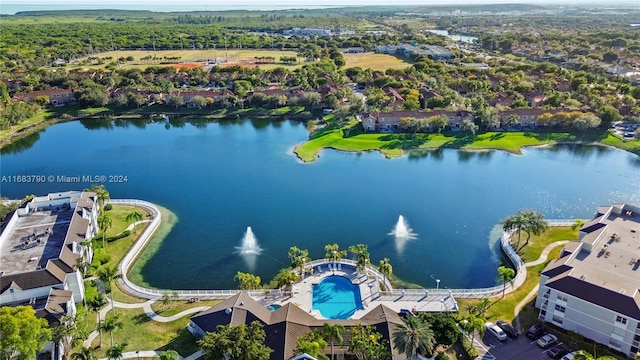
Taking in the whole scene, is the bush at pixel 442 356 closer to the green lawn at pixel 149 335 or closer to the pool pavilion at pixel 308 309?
the pool pavilion at pixel 308 309

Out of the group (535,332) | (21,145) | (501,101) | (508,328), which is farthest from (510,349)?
(21,145)

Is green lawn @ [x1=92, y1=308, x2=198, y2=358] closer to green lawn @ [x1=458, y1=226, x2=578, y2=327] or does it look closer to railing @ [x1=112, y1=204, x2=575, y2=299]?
railing @ [x1=112, y1=204, x2=575, y2=299]

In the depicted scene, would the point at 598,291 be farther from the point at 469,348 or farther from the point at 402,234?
the point at 402,234

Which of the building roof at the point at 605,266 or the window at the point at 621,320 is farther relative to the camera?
the building roof at the point at 605,266

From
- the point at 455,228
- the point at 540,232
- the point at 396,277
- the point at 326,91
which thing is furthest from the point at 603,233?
the point at 326,91

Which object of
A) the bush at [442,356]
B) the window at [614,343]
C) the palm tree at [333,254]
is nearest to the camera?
the bush at [442,356]

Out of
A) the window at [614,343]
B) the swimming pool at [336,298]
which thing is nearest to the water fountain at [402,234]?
the swimming pool at [336,298]

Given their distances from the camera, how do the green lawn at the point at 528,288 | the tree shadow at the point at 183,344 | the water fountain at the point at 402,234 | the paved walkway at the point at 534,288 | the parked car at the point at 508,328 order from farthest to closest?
the water fountain at the point at 402,234, the green lawn at the point at 528,288, the paved walkway at the point at 534,288, the parked car at the point at 508,328, the tree shadow at the point at 183,344
